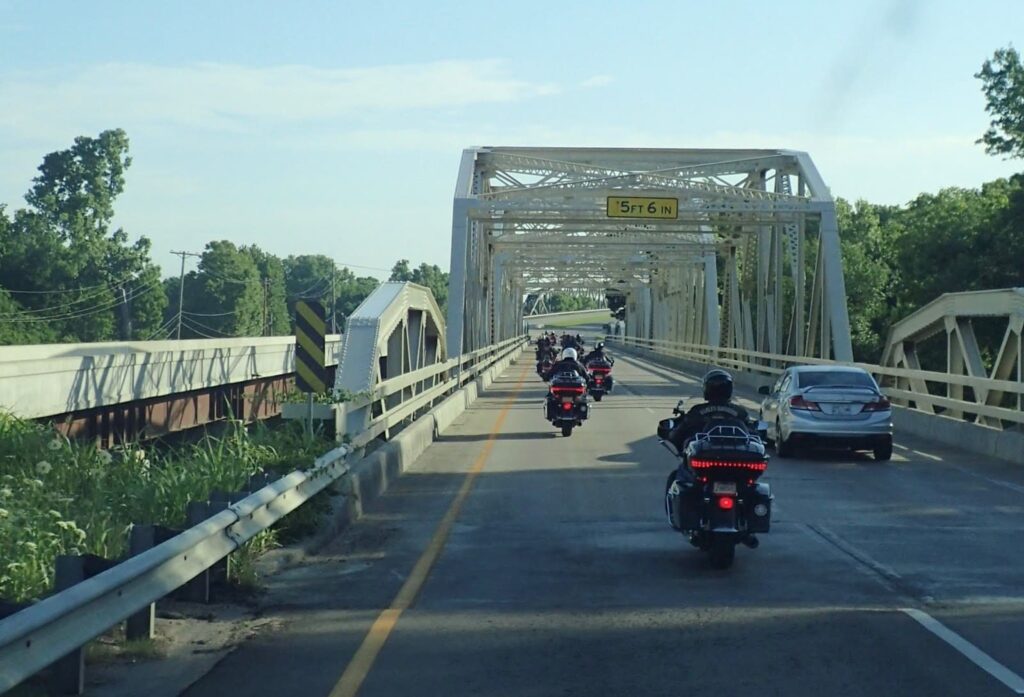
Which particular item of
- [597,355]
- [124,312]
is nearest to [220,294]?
[124,312]

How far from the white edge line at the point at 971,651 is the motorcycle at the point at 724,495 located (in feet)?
6.00

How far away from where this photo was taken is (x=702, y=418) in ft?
39.4

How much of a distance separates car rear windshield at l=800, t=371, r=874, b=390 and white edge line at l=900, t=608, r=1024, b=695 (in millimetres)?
12416

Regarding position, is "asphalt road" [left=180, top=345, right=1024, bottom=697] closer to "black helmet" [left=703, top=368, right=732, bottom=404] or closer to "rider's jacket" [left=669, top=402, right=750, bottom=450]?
"rider's jacket" [left=669, top=402, right=750, bottom=450]

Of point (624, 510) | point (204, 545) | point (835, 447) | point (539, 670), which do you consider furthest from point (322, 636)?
point (835, 447)

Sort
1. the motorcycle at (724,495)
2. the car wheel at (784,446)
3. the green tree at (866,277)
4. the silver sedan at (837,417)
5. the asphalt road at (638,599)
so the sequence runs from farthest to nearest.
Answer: the green tree at (866,277) → the car wheel at (784,446) → the silver sedan at (837,417) → the motorcycle at (724,495) → the asphalt road at (638,599)

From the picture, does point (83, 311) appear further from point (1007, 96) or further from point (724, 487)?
point (724, 487)

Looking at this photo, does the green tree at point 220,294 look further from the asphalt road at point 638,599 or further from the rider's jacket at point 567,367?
the asphalt road at point 638,599

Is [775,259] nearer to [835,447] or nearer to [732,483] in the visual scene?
[835,447]

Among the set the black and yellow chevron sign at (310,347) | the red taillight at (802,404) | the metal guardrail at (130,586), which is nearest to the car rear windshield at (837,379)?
the red taillight at (802,404)

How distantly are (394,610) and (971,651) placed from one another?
361 centimetres

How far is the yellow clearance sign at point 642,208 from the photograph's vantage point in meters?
40.1

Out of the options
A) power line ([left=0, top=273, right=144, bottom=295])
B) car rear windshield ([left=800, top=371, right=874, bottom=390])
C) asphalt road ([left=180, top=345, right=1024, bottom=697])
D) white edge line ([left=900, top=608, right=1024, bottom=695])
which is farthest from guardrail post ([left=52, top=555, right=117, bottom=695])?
power line ([left=0, top=273, right=144, bottom=295])

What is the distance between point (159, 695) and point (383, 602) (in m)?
2.84
